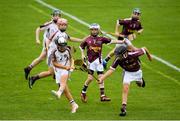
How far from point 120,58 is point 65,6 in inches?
635

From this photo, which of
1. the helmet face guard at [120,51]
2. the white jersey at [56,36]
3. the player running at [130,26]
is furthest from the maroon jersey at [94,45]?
the player running at [130,26]

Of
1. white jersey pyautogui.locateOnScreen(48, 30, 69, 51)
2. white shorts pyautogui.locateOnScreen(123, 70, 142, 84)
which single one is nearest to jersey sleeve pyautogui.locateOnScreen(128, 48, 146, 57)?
white shorts pyautogui.locateOnScreen(123, 70, 142, 84)

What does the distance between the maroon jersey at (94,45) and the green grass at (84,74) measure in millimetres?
1395

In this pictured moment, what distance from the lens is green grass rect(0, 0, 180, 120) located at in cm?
2157

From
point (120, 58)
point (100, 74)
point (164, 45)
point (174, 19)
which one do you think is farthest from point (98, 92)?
point (174, 19)

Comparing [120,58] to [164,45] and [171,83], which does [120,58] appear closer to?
[171,83]

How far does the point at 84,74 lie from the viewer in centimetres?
2645

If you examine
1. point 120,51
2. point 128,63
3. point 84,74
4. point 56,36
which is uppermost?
point 56,36

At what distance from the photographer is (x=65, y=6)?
1470 inches

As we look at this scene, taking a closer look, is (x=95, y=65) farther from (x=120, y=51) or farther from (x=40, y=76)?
(x=40, y=76)

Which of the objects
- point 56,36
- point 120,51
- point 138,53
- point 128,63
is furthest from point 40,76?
point 138,53

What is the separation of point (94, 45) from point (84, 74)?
3.94m

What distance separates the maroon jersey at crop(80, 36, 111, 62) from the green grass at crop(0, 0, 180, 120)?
1395 mm

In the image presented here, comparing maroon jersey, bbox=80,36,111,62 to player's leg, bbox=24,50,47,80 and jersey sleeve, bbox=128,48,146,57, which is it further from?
player's leg, bbox=24,50,47,80
